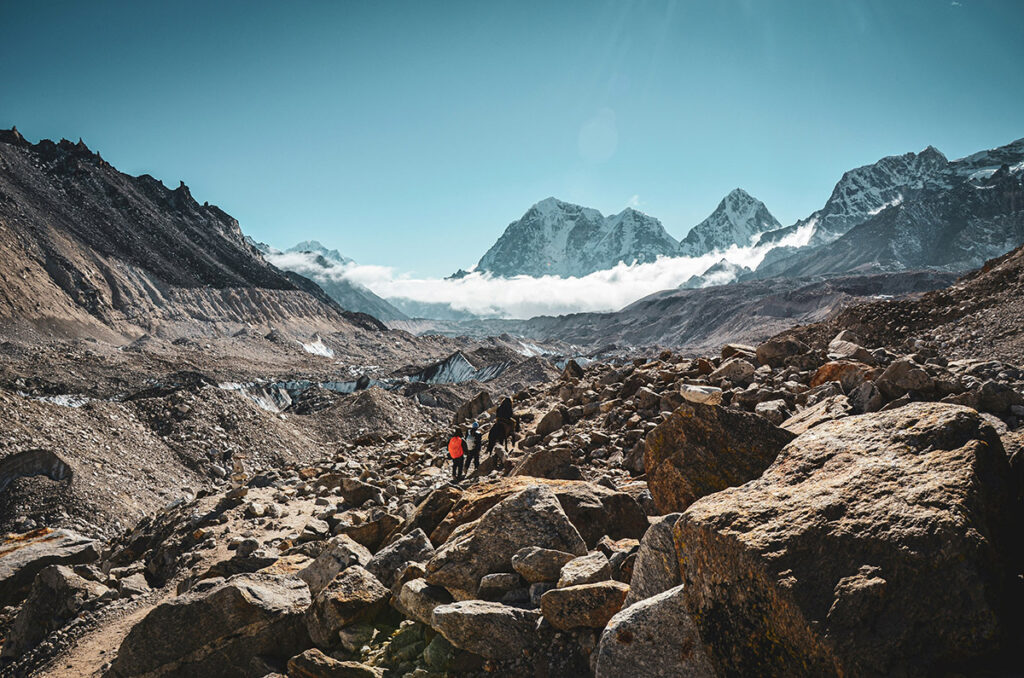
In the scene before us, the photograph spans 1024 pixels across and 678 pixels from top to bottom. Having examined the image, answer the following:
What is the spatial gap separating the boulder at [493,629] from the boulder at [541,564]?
289 millimetres

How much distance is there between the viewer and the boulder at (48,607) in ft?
20.1

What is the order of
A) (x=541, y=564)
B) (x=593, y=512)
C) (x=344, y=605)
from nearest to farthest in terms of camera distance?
1. (x=541, y=564)
2. (x=344, y=605)
3. (x=593, y=512)

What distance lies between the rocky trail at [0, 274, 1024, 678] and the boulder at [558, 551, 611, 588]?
0.02m

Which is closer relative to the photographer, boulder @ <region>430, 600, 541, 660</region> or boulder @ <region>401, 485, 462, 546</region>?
boulder @ <region>430, 600, 541, 660</region>

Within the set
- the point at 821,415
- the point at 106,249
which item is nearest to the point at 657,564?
the point at 821,415

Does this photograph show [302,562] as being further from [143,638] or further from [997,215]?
[997,215]

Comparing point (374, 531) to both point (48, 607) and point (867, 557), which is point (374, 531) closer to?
point (48, 607)

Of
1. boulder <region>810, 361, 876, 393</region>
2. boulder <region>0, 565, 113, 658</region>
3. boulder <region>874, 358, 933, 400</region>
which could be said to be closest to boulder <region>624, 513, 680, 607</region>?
boulder <region>874, 358, 933, 400</region>

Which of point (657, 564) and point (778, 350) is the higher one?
point (778, 350)

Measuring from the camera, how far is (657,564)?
9.77ft

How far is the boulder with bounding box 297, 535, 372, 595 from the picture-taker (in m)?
5.30

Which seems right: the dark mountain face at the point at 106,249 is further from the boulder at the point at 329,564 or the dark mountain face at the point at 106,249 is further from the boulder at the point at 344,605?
the boulder at the point at 344,605

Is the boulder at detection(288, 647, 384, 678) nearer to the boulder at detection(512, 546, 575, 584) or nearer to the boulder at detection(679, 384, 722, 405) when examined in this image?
the boulder at detection(512, 546, 575, 584)

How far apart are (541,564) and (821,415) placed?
3610mm
